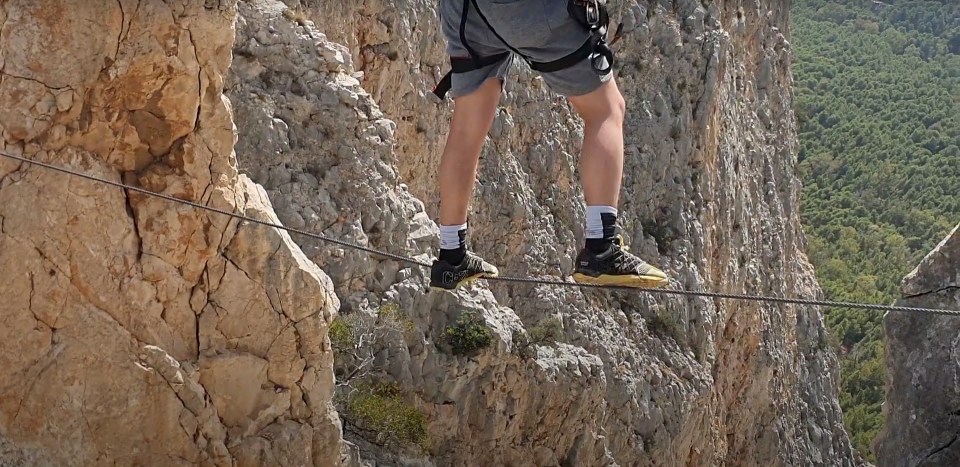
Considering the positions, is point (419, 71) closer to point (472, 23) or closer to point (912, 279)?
point (912, 279)

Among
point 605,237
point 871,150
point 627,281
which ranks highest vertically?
point 871,150

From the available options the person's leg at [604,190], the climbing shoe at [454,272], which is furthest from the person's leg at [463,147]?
the person's leg at [604,190]

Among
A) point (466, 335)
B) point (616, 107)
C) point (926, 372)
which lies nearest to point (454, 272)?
point (616, 107)

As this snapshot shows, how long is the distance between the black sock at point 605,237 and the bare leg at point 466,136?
2.22 feet

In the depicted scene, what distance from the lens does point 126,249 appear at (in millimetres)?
7684

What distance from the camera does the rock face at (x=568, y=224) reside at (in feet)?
45.7

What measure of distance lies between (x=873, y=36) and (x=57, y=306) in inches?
2404

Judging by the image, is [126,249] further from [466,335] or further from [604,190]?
[466,335]

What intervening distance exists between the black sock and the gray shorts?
0.64 meters

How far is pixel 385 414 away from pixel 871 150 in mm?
44294

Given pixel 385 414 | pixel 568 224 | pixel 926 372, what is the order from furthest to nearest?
Result: pixel 568 224 < pixel 926 372 < pixel 385 414

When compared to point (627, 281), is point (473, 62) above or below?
above

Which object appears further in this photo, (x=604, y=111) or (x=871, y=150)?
(x=871, y=150)

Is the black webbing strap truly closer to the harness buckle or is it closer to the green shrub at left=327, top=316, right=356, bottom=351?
the harness buckle
